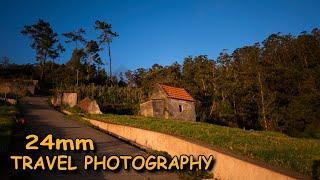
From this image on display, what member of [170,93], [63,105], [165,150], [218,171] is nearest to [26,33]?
[63,105]

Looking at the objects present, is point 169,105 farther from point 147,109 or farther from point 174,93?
point 147,109

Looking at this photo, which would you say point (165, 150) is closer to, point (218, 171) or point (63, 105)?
point (218, 171)

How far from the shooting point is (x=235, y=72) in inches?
2835

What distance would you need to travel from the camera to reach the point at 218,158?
1148cm

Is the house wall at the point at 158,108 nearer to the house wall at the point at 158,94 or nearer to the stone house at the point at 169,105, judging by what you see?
the stone house at the point at 169,105

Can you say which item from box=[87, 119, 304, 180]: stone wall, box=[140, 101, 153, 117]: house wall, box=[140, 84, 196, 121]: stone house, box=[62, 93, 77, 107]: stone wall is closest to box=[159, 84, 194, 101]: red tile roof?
box=[140, 84, 196, 121]: stone house

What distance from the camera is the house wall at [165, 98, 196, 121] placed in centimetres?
4688

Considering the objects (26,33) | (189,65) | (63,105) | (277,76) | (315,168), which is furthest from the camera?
(26,33)

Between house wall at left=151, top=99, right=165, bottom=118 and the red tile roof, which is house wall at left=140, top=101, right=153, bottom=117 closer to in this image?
house wall at left=151, top=99, right=165, bottom=118

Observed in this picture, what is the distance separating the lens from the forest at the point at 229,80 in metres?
57.3

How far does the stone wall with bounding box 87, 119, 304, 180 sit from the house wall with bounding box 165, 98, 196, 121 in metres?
23.7

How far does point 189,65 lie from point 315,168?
235 ft

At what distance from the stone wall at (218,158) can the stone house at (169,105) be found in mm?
23741

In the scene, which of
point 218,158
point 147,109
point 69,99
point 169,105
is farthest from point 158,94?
point 218,158
